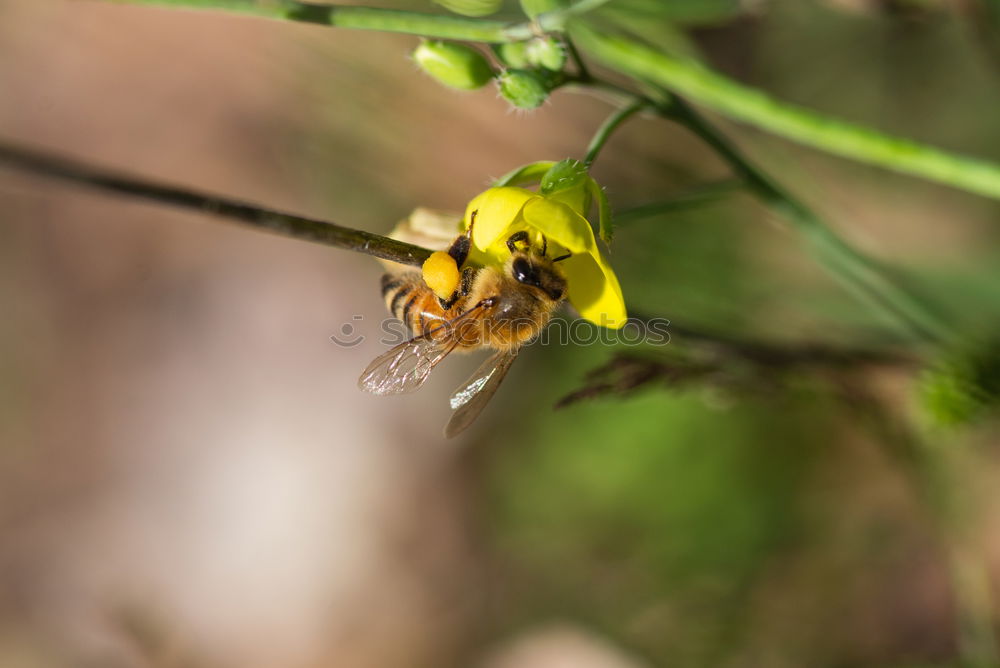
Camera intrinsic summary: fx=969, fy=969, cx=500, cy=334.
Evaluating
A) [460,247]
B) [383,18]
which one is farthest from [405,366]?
[383,18]

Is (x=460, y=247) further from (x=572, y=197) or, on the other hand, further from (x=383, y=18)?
(x=383, y=18)

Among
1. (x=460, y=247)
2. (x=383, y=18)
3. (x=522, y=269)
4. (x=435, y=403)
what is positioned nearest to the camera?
(x=383, y=18)

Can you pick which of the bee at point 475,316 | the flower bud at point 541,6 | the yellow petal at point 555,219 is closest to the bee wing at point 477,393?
the bee at point 475,316

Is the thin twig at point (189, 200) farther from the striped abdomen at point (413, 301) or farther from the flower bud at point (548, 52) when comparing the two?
the striped abdomen at point (413, 301)

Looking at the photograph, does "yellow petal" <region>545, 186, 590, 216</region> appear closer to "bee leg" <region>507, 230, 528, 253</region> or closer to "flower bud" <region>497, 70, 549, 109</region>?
"flower bud" <region>497, 70, 549, 109</region>

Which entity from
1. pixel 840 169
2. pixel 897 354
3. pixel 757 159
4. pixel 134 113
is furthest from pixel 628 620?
pixel 134 113

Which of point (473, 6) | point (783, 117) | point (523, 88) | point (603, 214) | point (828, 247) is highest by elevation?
point (473, 6)

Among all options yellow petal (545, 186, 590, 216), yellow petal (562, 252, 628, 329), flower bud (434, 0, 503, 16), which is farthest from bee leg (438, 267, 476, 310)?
flower bud (434, 0, 503, 16)
